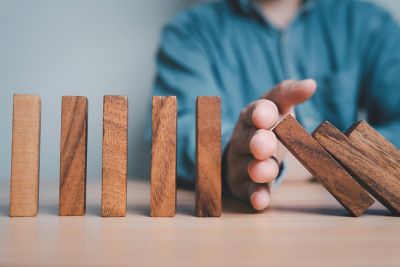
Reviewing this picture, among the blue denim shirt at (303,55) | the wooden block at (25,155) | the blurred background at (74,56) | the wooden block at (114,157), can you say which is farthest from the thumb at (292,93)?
the blurred background at (74,56)

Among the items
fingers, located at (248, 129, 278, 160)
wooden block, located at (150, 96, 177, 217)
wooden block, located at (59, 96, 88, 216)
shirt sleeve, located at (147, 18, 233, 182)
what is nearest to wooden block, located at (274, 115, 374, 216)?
fingers, located at (248, 129, 278, 160)

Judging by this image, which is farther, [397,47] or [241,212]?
[397,47]

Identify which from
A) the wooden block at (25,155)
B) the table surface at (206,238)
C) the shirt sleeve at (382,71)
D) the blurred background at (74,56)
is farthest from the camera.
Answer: the blurred background at (74,56)

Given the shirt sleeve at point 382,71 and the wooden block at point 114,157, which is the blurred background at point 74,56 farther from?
the wooden block at point 114,157

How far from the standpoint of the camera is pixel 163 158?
1.81 ft

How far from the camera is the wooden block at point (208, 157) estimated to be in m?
0.55

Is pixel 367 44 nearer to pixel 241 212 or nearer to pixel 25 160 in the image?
pixel 241 212

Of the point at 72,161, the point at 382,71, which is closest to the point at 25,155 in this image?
the point at 72,161

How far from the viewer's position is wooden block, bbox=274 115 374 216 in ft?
1.78

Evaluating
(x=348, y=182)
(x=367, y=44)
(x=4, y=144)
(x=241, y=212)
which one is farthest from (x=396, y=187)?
(x=4, y=144)

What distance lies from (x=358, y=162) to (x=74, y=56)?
1.18 m

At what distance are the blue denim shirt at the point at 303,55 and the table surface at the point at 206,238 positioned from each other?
73cm

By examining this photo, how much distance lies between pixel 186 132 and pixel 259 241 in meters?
0.56

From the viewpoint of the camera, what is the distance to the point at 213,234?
0.45 metres
